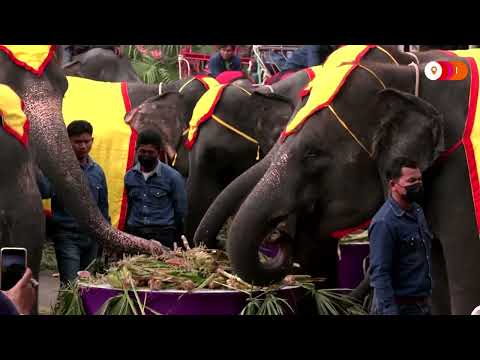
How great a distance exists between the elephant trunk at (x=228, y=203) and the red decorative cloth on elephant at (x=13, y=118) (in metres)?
1.06

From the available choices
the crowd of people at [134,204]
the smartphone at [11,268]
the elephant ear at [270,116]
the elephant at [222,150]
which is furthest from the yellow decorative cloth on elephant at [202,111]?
the smartphone at [11,268]

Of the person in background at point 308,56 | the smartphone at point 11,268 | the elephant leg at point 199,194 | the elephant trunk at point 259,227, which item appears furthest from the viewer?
the person in background at point 308,56

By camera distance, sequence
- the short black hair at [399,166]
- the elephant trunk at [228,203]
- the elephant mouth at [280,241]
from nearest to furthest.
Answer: the short black hair at [399,166], the elephant mouth at [280,241], the elephant trunk at [228,203]

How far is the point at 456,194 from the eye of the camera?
557cm

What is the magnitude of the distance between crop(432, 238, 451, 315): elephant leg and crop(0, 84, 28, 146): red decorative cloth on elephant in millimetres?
2189

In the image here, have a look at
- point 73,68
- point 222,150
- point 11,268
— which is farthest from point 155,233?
point 73,68

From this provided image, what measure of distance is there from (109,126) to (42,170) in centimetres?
261

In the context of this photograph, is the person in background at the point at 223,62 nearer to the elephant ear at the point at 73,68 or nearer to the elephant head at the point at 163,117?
the elephant ear at the point at 73,68

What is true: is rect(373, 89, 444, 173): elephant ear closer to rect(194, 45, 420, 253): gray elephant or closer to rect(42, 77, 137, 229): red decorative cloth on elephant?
rect(194, 45, 420, 253): gray elephant

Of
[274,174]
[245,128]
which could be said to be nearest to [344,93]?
[274,174]

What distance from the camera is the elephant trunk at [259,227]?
5594 mm

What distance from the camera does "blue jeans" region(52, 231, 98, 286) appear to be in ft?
24.3

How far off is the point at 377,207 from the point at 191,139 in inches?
128

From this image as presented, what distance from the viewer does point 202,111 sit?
29.1ft
